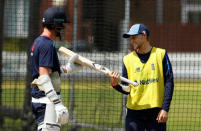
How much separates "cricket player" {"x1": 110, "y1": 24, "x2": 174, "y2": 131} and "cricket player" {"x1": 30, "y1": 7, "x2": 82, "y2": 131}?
0.77 meters

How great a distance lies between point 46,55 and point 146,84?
4.38 ft

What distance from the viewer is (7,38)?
9.65 metres

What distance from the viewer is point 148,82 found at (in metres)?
5.51

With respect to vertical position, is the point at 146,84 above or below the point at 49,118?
above

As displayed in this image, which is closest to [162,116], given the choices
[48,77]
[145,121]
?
[145,121]

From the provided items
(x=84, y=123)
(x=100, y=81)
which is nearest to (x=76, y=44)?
(x=100, y=81)

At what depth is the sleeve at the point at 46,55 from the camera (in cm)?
493

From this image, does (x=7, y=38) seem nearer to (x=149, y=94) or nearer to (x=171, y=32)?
(x=149, y=94)

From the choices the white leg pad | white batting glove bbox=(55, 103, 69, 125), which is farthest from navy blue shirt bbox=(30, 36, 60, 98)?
white batting glove bbox=(55, 103, 69, 125)

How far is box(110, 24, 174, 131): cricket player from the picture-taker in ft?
17.9

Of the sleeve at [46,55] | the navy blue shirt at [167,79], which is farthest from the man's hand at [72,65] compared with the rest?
the navy blue shirt at [167,79]

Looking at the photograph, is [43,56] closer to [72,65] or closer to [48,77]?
[48,77]

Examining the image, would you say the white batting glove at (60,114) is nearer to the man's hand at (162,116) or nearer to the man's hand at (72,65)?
the man's hand at (72,65)

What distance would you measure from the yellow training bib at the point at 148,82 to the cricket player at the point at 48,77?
32.0 inches
